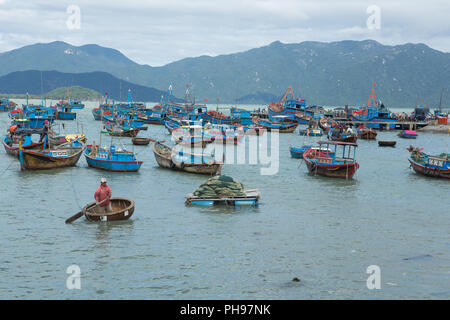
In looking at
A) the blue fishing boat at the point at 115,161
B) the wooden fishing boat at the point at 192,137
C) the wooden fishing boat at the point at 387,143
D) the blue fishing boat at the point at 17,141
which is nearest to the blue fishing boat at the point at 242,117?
the wooden fishing boat at the point at 192,137

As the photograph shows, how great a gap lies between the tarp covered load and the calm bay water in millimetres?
1201

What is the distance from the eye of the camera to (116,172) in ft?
147

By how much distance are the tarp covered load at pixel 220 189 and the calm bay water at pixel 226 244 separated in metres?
1.20

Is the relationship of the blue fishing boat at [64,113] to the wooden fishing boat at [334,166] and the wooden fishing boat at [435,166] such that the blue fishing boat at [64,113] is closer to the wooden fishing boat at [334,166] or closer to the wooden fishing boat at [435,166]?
the wooden fishing boat at [334,166]

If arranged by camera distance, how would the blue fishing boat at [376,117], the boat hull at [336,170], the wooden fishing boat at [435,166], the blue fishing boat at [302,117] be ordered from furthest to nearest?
the blue fishing boat at [302,117], the blue fishing boat at [376,117], the wooden fishing boat at [435,166], the boat hull at [336,170]

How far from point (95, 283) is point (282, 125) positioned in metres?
96.7

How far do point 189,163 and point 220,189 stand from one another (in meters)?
14.1

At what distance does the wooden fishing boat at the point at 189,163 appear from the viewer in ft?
147

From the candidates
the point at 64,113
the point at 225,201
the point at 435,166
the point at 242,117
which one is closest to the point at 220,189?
the point at 225,201

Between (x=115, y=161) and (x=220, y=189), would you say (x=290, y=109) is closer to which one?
(x=115, y=161)

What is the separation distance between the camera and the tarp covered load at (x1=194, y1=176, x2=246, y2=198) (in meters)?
31.4
